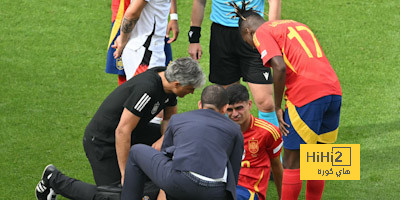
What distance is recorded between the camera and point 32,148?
786cm

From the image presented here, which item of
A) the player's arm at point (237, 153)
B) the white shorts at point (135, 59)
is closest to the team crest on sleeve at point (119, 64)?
the white shorts at point (135, 59)

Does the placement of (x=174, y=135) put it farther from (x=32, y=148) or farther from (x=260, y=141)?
(x=32, y=148)

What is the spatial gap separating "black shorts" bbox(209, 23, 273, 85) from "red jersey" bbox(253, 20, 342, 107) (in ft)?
3.69

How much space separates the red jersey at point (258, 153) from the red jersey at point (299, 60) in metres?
0.36

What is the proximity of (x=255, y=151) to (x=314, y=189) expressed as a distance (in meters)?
0.61

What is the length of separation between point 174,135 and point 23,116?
3533mm

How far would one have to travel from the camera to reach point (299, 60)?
629 centimetres

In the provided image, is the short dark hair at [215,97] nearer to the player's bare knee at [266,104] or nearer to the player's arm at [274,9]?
the player's bare knee at [266,104]

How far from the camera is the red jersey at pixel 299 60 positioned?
6.28 metres

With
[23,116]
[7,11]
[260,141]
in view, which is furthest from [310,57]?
[7,11]

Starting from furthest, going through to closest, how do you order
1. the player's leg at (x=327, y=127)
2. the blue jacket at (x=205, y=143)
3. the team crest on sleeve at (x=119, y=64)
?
1. the team crest on sleeve at (x=119, y=64)
2. the player's leg at (x=327, y=127)
3. the blue jacket at (x=205, y=143)

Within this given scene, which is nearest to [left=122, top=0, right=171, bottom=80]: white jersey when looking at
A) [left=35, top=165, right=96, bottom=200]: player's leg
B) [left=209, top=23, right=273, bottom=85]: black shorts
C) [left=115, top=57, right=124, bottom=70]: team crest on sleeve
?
[left=115, top=57, right=124, bottom=70]: team crest on sleeve

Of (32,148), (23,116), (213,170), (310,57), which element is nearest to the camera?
(213,170)

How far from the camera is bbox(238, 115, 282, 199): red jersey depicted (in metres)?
6.48
